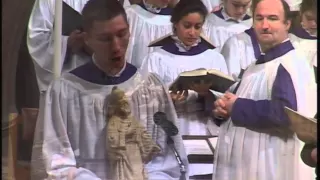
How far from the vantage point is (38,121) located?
1.28 m

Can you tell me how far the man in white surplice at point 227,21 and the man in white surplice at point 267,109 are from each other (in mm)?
37

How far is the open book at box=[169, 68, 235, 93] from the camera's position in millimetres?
→ 1273

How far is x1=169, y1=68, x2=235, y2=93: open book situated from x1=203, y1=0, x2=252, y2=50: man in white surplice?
0.10m

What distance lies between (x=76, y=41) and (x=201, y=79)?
0.44 meters

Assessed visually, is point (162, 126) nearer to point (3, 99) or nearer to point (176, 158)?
point (176, 158)

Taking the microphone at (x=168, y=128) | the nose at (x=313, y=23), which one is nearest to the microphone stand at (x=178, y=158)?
the microphone at (x=168, y=128)

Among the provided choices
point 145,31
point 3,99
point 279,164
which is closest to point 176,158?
point 279,164

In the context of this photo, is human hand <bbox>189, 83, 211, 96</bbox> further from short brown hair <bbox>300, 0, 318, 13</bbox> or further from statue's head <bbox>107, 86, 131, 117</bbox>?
short brown hair <bbox>300, 0, 318, 13</bbox>

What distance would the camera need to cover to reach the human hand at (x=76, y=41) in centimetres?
128

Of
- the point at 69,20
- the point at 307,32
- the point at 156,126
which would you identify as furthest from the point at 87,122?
the point at 307,32

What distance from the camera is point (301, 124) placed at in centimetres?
126

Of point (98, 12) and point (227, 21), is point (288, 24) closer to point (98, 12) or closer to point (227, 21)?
point (227, 21)

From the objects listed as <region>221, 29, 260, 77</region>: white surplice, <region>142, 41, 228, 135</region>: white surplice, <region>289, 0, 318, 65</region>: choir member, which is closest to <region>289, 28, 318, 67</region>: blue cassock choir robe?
<region>289, 0, 318, 65</region>: choir member

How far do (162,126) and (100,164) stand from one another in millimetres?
242
